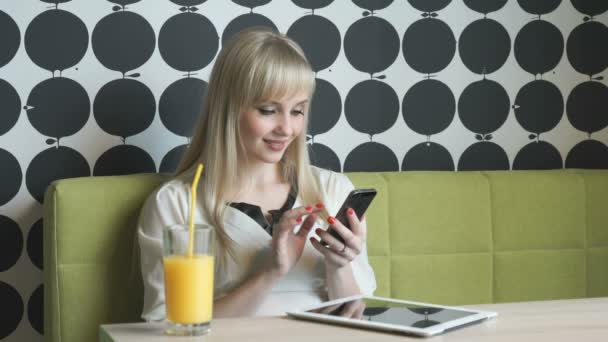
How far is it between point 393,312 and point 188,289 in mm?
340

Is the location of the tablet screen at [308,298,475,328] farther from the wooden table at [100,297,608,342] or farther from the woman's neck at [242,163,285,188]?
the woman's neck at [242,163,285,188]

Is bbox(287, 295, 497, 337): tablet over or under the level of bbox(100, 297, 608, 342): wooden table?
over

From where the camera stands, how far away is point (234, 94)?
6.04 feet

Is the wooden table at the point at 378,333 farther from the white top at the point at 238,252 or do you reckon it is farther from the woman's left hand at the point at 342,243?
the white top at the point at 238,252

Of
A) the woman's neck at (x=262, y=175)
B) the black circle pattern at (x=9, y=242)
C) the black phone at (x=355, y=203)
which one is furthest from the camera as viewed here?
the black circle pattern at (x=9, y=242)

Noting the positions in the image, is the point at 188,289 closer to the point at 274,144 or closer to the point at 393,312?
the point at 393,312

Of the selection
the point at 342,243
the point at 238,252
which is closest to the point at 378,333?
the point at 342,243

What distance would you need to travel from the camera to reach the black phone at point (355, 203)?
61.7 inches

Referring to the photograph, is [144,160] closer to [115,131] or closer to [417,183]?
[115,131]

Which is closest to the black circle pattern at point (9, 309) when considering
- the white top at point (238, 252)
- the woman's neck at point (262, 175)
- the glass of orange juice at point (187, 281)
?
the white top at point (238, 252)

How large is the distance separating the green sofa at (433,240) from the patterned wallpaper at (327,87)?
0.15 metres

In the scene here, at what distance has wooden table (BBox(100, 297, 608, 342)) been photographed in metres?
1.23

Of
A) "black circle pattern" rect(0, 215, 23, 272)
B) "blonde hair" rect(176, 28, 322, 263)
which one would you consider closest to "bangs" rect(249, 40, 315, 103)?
"blonde hair" rect(176, 28, 322, 263)

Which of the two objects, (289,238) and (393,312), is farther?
(289,238)
